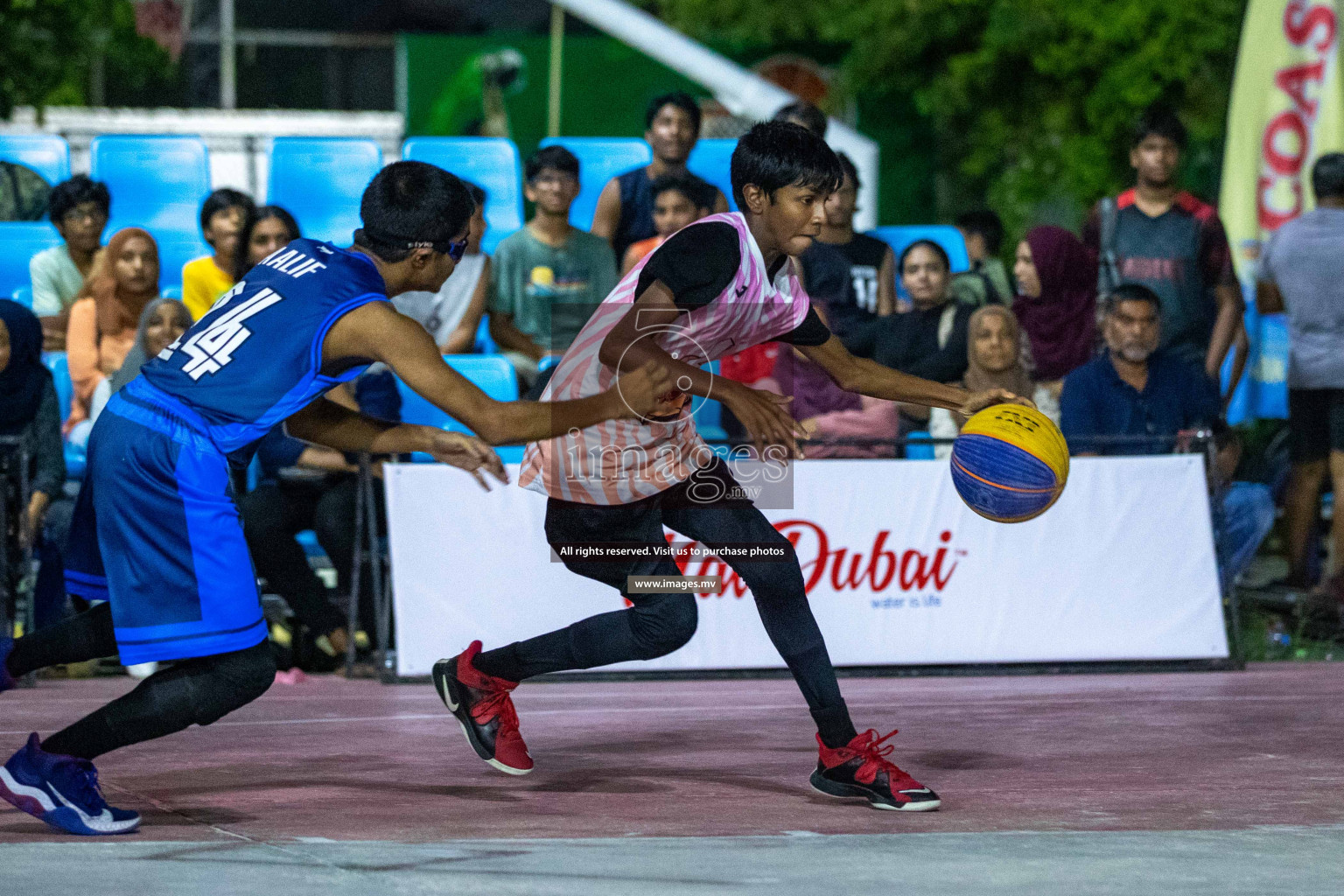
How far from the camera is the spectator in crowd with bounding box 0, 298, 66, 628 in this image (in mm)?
8453

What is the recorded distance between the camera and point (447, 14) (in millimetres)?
28922

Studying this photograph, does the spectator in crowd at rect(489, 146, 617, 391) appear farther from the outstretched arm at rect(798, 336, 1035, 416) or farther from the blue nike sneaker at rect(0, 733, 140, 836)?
the blue nike sneaker at rect(0, 733, 140, 836)

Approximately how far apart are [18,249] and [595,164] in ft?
12.6

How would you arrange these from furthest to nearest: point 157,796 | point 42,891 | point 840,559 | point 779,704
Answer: point 840,559
point 779,704
point 157,796
point 42,891

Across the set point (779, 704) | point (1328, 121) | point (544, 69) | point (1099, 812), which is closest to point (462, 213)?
point (1099, 812)

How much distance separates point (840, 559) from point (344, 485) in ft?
8.24

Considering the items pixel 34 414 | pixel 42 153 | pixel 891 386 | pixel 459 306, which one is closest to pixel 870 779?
pixel 891 386

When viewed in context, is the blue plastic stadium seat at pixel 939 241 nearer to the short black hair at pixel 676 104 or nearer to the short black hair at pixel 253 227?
the short black hair at pixel 676 104

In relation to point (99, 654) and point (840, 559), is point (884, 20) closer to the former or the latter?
point (840, 559)

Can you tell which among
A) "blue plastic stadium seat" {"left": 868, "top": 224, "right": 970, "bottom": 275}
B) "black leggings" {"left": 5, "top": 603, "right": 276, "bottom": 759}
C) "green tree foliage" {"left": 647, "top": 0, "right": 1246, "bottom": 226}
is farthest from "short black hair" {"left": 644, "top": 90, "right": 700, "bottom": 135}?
"green tree foliage" {"left": 647, "top": 0, "right": 1246, "bottom": 226}

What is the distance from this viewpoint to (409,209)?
4.86 m

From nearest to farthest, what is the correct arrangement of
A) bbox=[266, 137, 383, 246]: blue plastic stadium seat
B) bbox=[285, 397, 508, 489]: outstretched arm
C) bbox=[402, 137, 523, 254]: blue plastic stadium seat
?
bbox=[285, 397, 508, 489]: outstretched arm
bbox=[266, 137, 383, 246]: blue plastic stadium seat
bbox=[402, 137, 523, 254]: blue plastic stadium seat

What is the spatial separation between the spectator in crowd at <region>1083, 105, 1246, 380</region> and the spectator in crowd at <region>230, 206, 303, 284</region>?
4761 millimetres

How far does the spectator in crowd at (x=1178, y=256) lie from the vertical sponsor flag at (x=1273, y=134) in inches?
42.9
